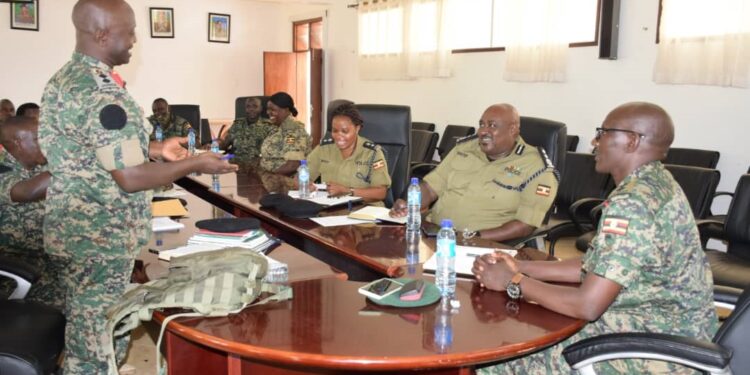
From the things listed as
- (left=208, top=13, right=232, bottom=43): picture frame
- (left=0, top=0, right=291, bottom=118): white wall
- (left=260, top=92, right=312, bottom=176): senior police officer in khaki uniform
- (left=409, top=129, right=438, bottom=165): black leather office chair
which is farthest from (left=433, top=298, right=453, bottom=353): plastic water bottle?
(left=208, top=13, right=232, bottom=43): picture frame

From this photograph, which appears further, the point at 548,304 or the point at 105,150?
the point at 105,150

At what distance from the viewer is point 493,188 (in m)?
2.91

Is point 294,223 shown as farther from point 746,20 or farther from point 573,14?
point 573,14

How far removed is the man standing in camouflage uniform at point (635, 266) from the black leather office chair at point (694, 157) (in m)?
2.70

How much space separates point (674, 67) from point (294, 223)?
3.11 meters

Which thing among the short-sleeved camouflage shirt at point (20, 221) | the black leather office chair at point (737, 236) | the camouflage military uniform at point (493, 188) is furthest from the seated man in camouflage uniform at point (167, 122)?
the black leather office chair at point (737, 236)

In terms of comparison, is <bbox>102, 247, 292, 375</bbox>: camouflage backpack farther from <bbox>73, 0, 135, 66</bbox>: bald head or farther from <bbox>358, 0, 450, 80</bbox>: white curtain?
<bbox>358, 0, 450, 80</bbox>: white curtain

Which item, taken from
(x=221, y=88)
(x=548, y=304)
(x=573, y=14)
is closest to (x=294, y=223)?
(x=548, y=304)

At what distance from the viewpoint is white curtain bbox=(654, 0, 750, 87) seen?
3.95 meters

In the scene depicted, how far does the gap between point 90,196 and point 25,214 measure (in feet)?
2.81

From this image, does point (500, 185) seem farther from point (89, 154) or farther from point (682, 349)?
point (89, 154)

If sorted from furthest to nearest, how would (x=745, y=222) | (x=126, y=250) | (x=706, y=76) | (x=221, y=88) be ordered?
(x=221, y=88)
(x=706, y=76)
(x=745, y=222)
(x=126, y=250)

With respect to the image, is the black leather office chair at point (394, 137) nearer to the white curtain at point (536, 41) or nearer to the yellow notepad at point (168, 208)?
the yellow notepad at point (168, 208)

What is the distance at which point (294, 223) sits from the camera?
8.72 ft
